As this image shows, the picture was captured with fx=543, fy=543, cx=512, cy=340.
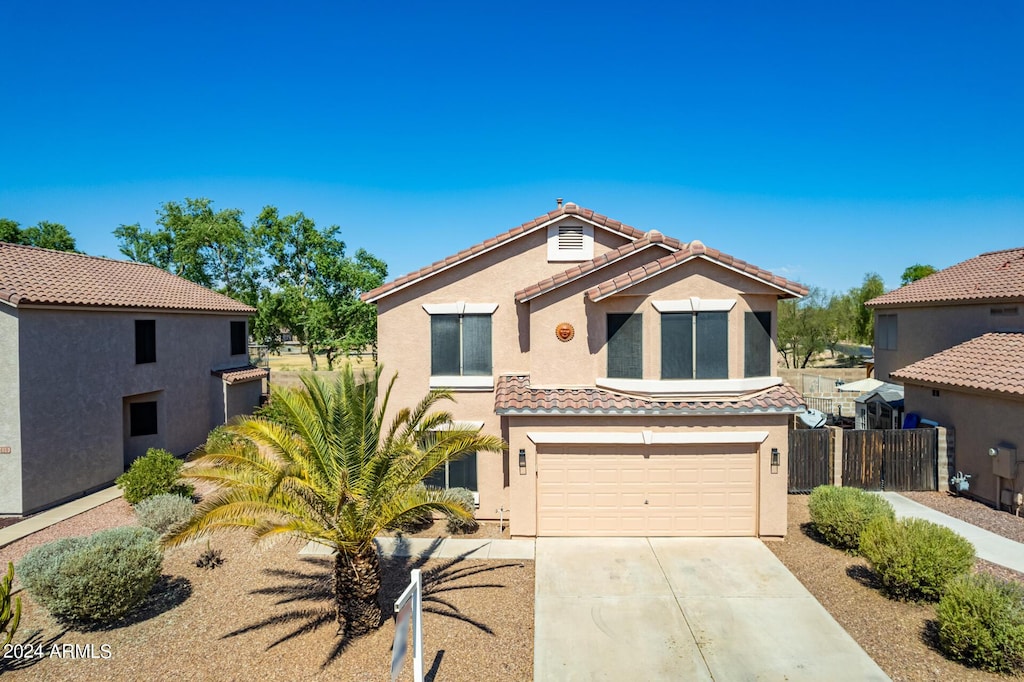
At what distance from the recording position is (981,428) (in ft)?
48.0

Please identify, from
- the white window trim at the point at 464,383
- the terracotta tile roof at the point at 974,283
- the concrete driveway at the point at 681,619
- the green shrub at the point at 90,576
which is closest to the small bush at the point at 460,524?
the concrete driveway at the point at 681,619

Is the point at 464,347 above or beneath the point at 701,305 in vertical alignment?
beneath

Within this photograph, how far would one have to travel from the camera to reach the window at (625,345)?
41.3 feet

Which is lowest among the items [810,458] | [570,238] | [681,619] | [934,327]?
[681,619]

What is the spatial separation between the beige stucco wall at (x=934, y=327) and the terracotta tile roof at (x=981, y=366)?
508 millimetres

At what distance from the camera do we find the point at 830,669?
763cm

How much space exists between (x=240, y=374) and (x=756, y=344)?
20185 millimetres

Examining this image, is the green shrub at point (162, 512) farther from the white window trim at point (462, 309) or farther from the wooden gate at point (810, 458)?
the wooden gate at point (810, 458)

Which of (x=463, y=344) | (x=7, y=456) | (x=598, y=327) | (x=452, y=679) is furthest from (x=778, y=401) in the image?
(x=7, y=456)

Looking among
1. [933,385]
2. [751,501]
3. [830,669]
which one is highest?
[933,385]

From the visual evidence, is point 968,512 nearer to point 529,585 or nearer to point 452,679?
point 529,585

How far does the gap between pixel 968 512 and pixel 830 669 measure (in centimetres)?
950

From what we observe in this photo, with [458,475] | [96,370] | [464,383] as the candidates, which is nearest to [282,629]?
[458,475]

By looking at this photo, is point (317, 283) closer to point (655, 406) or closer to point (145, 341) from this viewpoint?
point (145, 341)
